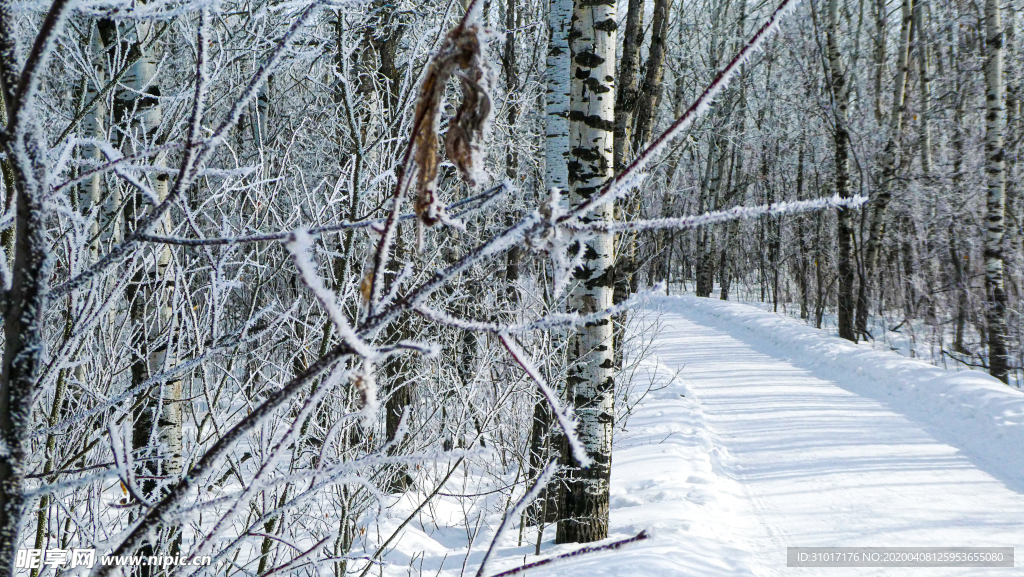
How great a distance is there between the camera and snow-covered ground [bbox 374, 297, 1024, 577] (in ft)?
12.9

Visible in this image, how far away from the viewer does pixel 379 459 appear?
957 millimetres

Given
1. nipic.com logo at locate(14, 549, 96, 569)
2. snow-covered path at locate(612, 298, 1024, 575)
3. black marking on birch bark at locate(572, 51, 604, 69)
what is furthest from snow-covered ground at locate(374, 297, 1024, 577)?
black marking on birch bark at locate(572, 51, 604, 69)

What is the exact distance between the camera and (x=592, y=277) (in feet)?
13.3

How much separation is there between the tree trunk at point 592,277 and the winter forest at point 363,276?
2cm

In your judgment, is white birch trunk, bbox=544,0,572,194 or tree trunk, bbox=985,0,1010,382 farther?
tree trunk, bbox=985,0,1010,382

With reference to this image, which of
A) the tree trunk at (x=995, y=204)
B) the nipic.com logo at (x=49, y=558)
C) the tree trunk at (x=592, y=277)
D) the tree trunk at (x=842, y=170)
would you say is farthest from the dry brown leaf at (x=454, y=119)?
the tree trunk at (x=842, y=170)

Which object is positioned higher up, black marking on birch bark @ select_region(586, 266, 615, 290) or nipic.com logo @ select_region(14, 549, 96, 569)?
black marking on birch bark @ select_region(586, 266, 615, 290)

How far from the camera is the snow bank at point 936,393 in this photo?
5.60 m

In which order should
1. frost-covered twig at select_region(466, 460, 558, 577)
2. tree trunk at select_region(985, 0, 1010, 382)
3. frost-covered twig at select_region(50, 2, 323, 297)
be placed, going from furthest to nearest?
tree trunk at select_region(985, 0, 1010, 382)
frost-covered twig at select_region(466, 460, 558, 577)
frost-covered twig at select_region(50, 2, 323, 297)

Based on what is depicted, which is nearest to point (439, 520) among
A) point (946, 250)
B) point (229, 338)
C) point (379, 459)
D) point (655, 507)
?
point (655, 507)

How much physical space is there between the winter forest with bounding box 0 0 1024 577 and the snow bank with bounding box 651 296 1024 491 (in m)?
1.28

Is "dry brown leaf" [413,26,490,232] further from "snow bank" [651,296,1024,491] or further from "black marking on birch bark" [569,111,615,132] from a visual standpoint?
"black marking on birch bark" [569,111,615,132]

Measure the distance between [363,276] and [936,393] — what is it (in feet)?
27.5

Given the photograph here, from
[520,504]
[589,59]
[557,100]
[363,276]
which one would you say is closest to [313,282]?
[363,276]
